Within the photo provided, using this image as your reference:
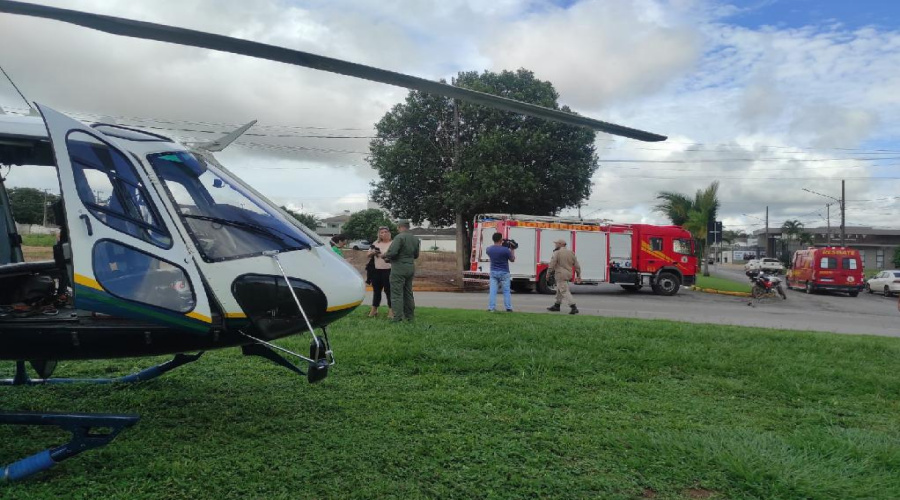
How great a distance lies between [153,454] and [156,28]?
2829 mm

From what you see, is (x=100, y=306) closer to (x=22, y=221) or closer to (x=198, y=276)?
(x=198, y=276)

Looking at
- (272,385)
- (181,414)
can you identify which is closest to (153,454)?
(181,414)

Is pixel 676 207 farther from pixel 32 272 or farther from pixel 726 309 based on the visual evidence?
pixel 32 272

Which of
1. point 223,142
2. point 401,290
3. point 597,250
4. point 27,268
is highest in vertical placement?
point 223,142

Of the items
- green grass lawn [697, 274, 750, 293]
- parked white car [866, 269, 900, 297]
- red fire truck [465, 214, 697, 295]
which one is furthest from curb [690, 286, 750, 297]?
parked white car [866, 269, 900, 297]

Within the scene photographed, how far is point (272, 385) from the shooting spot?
5672mm

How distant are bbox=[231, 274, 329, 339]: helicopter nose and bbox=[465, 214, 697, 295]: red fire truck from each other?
1596cm

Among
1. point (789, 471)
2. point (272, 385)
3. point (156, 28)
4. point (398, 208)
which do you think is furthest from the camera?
point (398, 208)

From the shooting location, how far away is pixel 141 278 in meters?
3.66

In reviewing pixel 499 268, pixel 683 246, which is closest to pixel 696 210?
pixel 683 246

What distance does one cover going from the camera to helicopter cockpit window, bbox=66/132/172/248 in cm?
367

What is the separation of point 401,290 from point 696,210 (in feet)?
95.4

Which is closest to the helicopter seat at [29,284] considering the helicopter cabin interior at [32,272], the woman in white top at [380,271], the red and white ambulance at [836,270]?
the helicopter cabin interior at [32,272]

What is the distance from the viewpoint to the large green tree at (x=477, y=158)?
2273 centimetres
